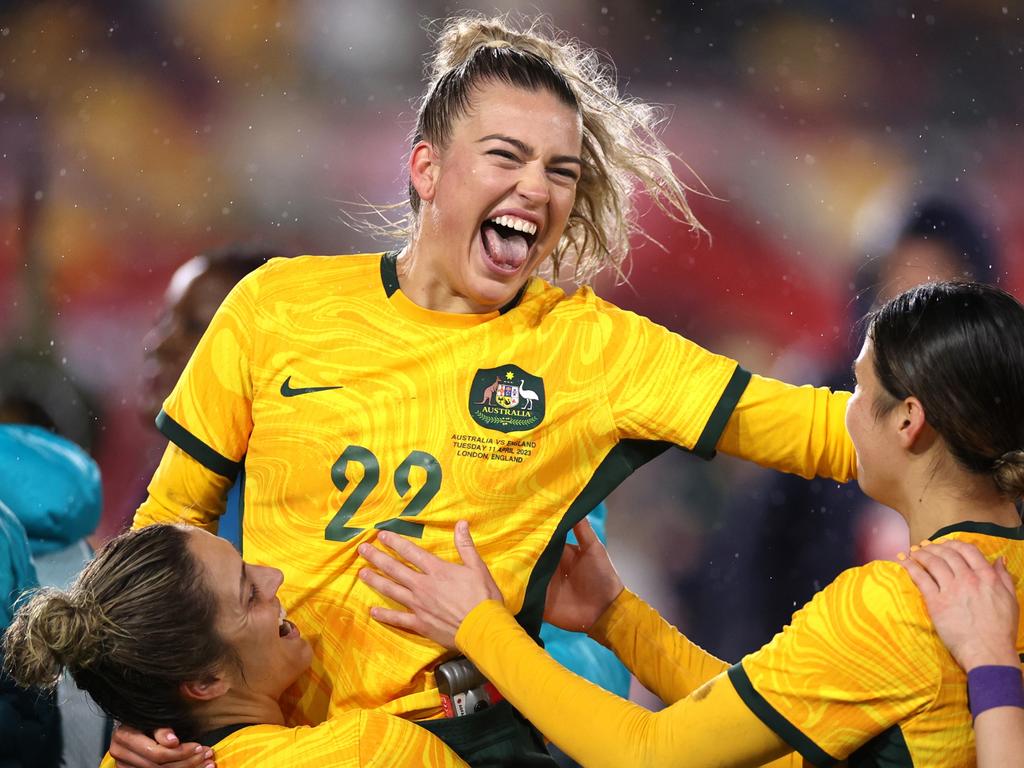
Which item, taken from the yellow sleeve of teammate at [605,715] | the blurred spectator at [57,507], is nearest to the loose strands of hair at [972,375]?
the yellow sleeve of teammate at [605,715]

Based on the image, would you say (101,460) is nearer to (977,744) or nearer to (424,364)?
(424,364)

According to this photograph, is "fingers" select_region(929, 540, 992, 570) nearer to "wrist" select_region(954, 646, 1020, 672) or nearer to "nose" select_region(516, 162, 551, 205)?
"wrist" select_region(954, 646, 1020, 672)

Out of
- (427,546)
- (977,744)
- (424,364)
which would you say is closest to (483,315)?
(424,364)

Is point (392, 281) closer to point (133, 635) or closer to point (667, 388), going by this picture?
point (667, 388)

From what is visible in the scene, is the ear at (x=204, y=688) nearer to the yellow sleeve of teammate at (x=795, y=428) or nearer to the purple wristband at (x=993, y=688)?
the yellow sleeve of teammate at (x=795, y=428)

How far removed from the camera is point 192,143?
13.2 feet

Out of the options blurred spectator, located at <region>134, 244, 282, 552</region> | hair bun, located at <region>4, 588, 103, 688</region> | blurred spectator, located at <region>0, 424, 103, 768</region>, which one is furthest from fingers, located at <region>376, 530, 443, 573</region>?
blurred spectator, located at <region>134, 244, 282, 552</region>

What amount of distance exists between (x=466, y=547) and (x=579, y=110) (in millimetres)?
641

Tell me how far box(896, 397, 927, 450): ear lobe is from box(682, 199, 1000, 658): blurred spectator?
2176 mm

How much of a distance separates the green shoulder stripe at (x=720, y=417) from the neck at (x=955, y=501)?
29 cm

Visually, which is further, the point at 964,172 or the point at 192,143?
the point at 192,143

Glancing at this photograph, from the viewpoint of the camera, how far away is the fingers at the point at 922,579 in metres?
1.34

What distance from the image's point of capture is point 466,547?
64.3 inches

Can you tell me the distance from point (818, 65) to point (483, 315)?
7.96 feet
